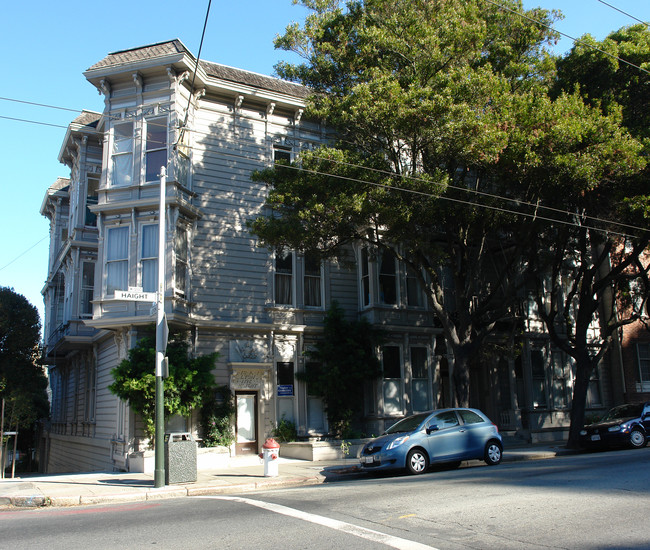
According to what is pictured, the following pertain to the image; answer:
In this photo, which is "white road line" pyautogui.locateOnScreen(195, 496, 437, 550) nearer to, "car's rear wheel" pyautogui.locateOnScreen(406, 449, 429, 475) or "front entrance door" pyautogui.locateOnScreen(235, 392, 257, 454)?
"car's rear wheel" pyautogui.locateOnScreen(406, 449, 429, 475)

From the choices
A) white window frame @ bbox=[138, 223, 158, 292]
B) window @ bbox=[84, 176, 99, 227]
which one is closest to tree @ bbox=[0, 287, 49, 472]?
window @ bbox=[84, 176, 99, 227]

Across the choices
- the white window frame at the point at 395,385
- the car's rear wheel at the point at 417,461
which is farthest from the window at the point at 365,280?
the car's rear wheel at the point at 417,461

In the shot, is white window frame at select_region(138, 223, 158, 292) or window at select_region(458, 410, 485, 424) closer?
window at select_region(458, 410, 485, 424)

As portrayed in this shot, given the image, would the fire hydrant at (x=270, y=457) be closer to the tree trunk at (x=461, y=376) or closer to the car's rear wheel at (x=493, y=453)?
the car's rear wheel at (x=493, y=453)

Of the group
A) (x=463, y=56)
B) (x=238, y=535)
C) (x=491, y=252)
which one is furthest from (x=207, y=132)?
(x=238, y=535)

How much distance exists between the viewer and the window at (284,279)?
21875 millimetres

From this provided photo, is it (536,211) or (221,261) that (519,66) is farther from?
(221,261)

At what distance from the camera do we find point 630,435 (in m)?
18.9

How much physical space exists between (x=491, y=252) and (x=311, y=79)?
36.9 feet

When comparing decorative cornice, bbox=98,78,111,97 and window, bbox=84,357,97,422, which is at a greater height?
decorative cornice, bbox=98,78,111,97

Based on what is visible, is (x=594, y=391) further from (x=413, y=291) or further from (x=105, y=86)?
(x=105, y=86)

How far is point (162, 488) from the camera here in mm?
13148

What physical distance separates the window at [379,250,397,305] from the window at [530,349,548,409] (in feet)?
27.2

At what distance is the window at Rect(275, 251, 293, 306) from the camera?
21.9 m
